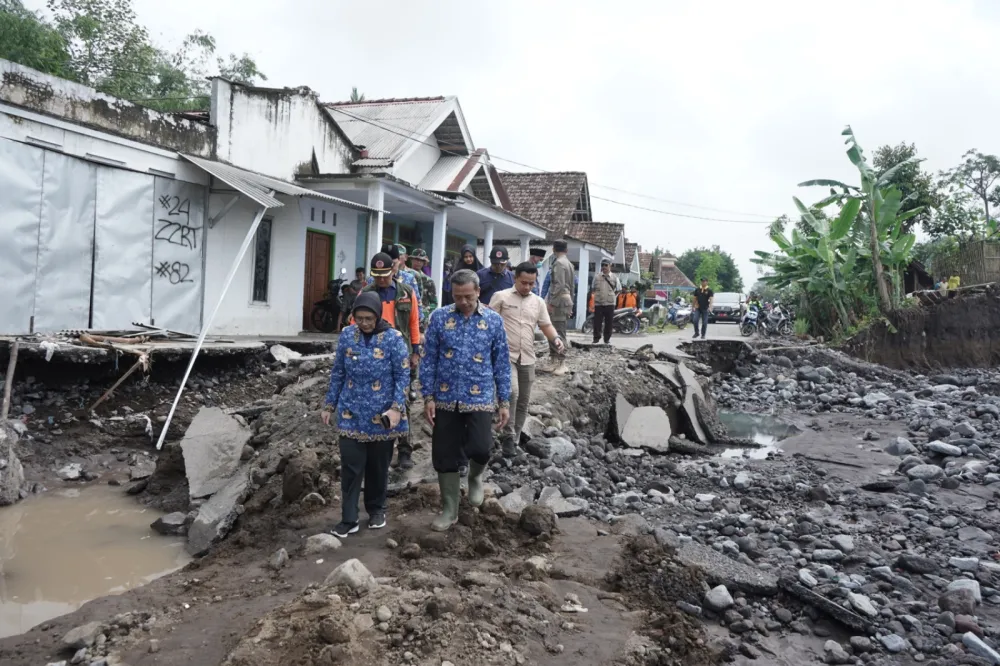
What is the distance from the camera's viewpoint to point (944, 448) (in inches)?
330

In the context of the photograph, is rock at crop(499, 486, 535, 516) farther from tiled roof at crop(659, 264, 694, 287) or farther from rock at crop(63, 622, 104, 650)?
tiled roof at crop(659, 264, 694, 287)

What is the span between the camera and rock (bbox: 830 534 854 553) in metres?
4.93

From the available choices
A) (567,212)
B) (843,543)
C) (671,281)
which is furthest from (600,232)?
(671,281)

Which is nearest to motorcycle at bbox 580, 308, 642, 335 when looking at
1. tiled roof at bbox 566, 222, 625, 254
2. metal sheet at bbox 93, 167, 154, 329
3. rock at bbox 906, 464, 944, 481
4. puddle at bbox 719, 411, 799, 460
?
tiled roof at bbox 566, 222, 625, 254

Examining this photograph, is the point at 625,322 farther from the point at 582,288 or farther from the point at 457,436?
the point at 457,436

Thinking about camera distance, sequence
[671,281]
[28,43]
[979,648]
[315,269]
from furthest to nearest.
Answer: [671,281]
[28,43]
[315,269]
[979,648]

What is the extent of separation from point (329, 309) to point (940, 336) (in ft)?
46.8

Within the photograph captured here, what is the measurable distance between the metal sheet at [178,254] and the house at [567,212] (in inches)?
562

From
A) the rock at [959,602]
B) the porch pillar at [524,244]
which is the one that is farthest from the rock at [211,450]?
the porch pillar at [524,244]

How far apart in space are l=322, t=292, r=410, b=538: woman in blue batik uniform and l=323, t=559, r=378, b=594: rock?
0.98m

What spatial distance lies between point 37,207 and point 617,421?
25.4 ft

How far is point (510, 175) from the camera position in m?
27.5

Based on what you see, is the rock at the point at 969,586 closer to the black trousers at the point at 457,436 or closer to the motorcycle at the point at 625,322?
the black trousers at the point at 457,436

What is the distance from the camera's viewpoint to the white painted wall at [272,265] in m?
11.8
